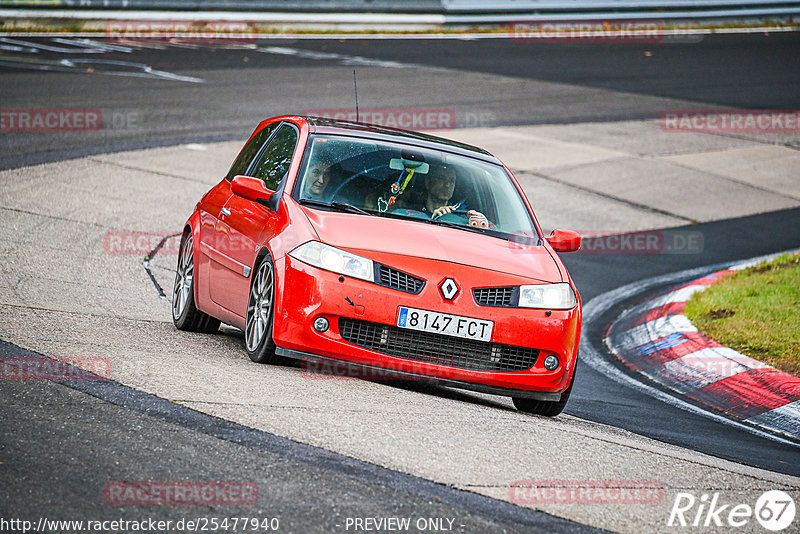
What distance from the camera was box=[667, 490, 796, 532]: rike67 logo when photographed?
488cm

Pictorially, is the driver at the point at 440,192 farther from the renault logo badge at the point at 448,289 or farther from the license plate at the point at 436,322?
the license plate at the point at 436,322

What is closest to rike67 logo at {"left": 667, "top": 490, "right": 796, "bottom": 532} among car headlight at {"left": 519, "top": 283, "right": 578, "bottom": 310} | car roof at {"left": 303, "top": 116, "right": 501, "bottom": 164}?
car headlight at {"left": 519, "top": 283, "right": 578, "bottom": 310}

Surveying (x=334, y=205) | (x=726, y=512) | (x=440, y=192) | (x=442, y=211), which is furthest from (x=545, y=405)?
(x=726, y=512)

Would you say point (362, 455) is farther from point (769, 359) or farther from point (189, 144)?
point (189, 144)

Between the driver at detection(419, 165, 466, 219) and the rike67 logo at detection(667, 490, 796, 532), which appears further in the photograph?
the driver at detection(419, 165, 466, 219)

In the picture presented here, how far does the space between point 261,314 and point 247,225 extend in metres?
0.86

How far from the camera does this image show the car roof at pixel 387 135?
26.0 feet

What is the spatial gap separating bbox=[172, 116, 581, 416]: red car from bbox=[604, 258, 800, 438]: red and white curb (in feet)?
6.10

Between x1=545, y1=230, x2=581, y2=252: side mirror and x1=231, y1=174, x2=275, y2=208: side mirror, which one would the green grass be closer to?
x1=545, y1=230, x2=581, y2=252: side mirror

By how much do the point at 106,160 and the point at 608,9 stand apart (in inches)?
842

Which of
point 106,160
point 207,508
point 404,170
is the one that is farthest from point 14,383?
point 106,160

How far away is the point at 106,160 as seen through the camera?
50.0 ft

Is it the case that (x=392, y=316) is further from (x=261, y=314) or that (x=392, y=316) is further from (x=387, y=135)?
(x=387, y=135)

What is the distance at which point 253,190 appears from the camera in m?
7.44
